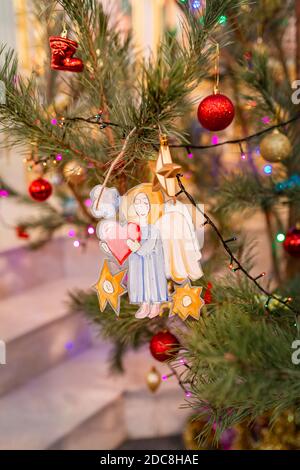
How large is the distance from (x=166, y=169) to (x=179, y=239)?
8 centimetres

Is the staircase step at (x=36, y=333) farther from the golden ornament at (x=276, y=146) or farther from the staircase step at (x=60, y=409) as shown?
the golden ornament at (x=276, y=146)

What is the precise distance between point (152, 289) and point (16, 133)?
0.22 metres

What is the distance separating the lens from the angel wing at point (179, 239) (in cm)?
48

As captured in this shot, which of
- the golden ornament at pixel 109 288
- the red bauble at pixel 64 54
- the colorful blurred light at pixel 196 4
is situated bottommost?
the golden ornament at pixel 109 288

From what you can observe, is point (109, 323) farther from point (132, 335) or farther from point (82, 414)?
point (82, 414)

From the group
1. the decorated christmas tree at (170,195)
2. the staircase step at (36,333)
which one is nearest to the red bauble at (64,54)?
the decorated christmas tree at (170,195)

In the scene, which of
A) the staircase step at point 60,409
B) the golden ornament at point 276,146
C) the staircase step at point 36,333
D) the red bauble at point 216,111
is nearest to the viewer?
the red bauble at point 216,111

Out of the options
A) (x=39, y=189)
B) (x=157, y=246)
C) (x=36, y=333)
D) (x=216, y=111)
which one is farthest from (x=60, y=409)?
(x=216, y=111)

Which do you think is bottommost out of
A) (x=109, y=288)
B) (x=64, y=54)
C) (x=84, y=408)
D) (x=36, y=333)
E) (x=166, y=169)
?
(x=84, y=408)

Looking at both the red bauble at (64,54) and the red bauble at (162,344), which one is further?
the red bauble at (162,344)

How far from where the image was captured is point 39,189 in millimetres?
718

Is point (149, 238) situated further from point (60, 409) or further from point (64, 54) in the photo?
point (60, 409)

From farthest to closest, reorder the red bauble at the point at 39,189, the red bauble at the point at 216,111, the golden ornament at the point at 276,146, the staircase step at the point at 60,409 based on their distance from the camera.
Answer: the staircase step at the point at 60,409, the red bauble at the point at 39,189, the golden ornament at the point at 276,146, the red bauble at the point at 216,111

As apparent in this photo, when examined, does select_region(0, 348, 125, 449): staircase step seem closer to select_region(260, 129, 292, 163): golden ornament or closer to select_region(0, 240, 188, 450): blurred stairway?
select_region(0, 240, 188, 450): blurred stairway
